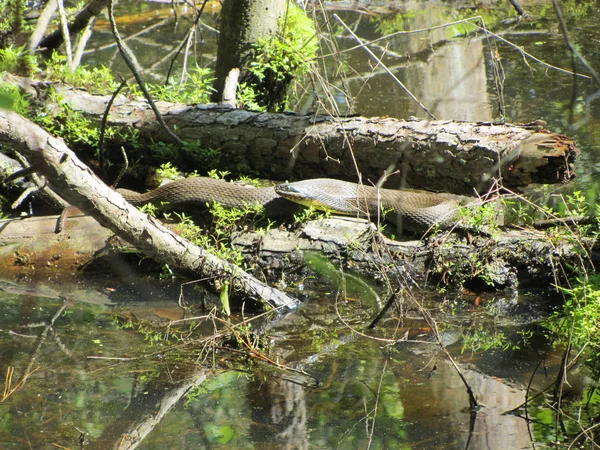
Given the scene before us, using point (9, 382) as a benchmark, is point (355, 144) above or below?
above

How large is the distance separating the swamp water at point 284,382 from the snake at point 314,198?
2.66 feet

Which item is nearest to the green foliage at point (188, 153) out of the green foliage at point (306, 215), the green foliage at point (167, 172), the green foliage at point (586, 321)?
the green foliage at point (167, 172)

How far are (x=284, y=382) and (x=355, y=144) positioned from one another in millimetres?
2638

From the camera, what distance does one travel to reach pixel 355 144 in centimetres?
552

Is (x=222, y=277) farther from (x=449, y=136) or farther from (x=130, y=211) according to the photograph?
(x=449, y=136)

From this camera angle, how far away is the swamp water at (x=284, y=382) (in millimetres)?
2854

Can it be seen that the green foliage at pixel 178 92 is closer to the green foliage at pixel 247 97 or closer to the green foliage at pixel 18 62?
the green foliage at pixel 247 97

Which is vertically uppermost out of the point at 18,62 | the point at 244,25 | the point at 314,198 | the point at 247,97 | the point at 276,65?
the point at 244,25

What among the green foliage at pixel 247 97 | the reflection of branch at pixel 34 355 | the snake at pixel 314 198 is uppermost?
the green foliage at pixel 247 97

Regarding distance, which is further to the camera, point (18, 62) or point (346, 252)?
point (18, 62)

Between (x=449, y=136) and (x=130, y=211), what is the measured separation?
2.54m

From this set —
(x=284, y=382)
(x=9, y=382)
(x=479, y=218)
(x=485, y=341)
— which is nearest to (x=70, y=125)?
(x=9, y=382)

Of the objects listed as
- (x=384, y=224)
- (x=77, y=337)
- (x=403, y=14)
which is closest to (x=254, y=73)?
(x=384, y=224)

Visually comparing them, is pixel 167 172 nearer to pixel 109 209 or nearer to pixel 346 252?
pixel 346 252
